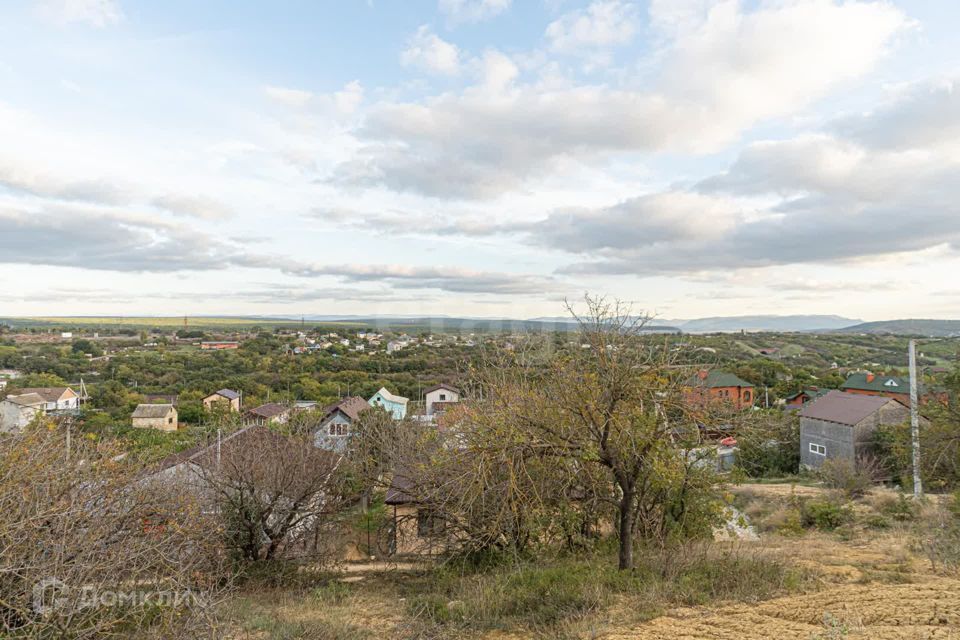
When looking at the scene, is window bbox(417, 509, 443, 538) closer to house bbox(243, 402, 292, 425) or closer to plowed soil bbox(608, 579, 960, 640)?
plowed soil bbox(608, 579, 960, 640)

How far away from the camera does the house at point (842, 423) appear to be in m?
22.4

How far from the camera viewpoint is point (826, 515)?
13.0 m

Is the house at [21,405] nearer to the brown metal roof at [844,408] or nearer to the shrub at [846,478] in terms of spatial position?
the shrub at [846,478]

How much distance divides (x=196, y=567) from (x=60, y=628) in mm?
2462

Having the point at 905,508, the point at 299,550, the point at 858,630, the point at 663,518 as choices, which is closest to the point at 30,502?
the point at 299,550

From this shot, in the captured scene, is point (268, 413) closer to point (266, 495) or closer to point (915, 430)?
point (266, 495)

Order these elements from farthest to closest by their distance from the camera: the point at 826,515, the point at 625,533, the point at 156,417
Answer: the point at 156,417 < the point at 826,515 < the point at 625,533

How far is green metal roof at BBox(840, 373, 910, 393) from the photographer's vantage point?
30.9 m

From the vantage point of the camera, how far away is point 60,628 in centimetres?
437

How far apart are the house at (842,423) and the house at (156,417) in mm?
34889

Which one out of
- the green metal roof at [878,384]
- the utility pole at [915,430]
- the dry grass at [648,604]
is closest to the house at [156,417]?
the dry grass at [648,604]

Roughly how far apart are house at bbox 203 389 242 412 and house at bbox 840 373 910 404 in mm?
41809

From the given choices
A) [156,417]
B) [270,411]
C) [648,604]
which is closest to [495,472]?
[648,604]

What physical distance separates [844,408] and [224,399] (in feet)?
129
